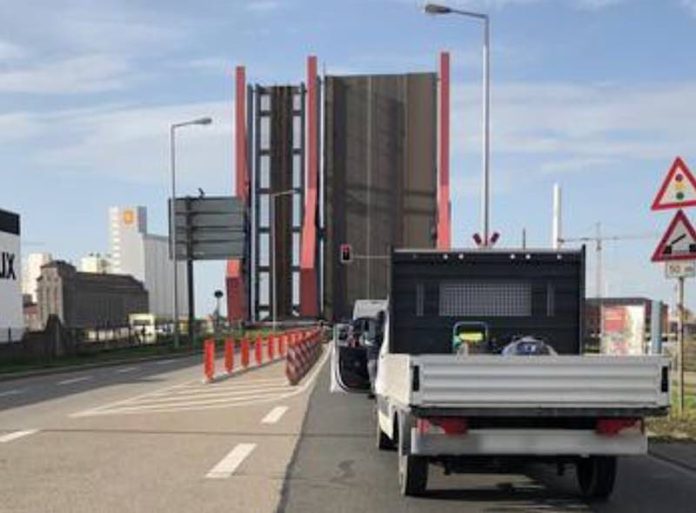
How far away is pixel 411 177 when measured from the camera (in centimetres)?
6625

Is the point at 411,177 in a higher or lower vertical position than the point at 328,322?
higher

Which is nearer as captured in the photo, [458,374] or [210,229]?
[458,374]

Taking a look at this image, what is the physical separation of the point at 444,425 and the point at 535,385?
2.67ft

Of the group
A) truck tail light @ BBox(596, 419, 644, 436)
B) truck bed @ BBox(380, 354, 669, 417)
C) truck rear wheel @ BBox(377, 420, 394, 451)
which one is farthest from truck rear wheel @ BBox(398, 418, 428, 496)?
truck rear wheel @ BBox(377, 420, 394, 451)

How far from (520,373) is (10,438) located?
8.59 meters

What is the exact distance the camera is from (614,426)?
912cm

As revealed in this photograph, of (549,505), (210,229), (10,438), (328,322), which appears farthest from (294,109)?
(549,505)

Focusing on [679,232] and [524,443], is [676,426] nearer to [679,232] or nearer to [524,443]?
[679,232]

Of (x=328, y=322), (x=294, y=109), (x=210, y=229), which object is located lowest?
(x=328, y=322)

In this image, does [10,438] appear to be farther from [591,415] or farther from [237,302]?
[237,302]

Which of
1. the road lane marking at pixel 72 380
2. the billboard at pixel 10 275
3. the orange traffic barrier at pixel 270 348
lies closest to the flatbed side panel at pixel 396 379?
the road lane marking at pixel 72 380

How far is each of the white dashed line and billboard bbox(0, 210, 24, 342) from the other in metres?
34.8

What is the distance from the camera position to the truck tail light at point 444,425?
355 inches

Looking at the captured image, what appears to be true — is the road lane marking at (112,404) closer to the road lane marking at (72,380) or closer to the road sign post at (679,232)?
the road lane marking at (72,380)
